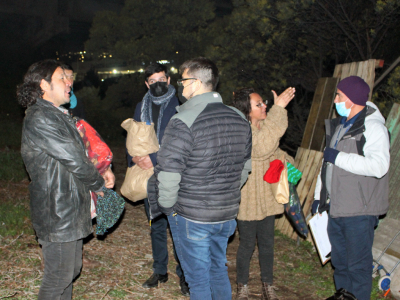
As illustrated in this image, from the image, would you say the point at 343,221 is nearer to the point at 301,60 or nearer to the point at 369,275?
the point at 369,275

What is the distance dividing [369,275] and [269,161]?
1.45m

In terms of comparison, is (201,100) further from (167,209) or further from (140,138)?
(140,138)

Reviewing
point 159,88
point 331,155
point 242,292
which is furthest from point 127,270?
point 331,155

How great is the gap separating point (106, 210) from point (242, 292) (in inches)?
72.4

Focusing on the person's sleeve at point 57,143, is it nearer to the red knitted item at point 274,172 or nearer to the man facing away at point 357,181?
the red knitted item at point 274,172

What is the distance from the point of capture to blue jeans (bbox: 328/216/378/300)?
325 centimetres

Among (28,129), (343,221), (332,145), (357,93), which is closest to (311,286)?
(343,221)

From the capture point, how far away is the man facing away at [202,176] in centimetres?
255

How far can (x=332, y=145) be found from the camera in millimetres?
3549

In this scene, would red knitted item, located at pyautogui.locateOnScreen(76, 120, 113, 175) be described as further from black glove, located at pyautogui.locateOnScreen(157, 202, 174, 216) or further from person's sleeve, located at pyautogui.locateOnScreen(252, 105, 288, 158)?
person's sleeve, located at pyautogui.locateOnScreen(252, 105, 288, 158)

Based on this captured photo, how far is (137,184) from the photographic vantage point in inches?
138

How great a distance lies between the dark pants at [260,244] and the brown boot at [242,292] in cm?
6

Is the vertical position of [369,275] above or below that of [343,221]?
below

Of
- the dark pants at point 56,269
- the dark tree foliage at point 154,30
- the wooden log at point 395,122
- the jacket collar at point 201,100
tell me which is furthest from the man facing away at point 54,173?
the dark tree foliage at point 154,30
